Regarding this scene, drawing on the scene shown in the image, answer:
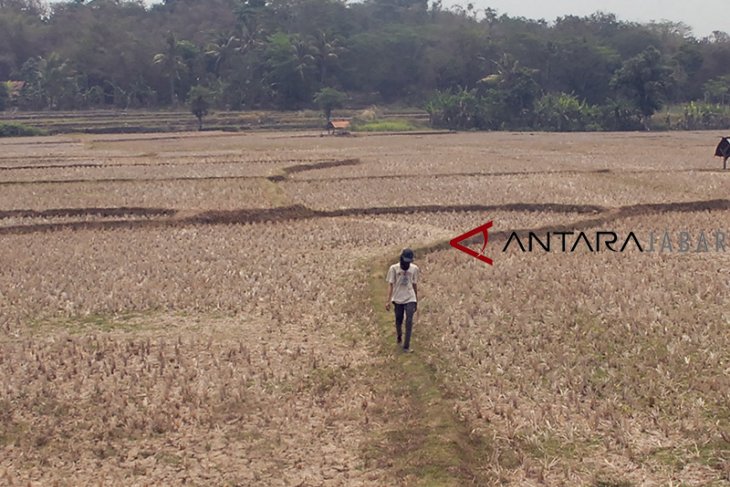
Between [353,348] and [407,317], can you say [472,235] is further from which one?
[407,317]

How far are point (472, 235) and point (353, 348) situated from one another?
6035 millimetres

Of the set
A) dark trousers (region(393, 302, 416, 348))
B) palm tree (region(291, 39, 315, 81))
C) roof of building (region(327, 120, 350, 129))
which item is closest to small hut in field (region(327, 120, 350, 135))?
Answer: roof of building (region(327, 120, 350, 129))

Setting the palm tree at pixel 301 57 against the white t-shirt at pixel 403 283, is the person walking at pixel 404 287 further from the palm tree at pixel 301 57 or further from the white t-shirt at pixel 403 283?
the palm tree at pixel 301 57

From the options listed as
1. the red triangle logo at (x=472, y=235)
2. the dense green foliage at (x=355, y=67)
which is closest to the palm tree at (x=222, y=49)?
the dense green foliage at (x=355, y=67)

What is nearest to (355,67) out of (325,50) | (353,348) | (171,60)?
(325,50)

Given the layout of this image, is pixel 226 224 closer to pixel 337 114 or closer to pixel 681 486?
pixel 681 486

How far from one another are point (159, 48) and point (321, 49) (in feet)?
48.1

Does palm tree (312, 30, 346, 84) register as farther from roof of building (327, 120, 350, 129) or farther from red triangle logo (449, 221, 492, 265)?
red triangle logo (449, 221, 492, 265)

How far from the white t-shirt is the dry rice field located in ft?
Answer: 2.00

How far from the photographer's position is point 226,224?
14938mm

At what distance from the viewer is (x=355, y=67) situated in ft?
224

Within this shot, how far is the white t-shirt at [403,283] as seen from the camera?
7.36m

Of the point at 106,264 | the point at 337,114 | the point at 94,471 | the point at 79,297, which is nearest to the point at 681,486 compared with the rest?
the point at 94,471

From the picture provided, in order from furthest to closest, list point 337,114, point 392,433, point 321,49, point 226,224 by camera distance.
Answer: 1. point 321,49
2. point 337,114
3. point 226,224
4. point 392,433
